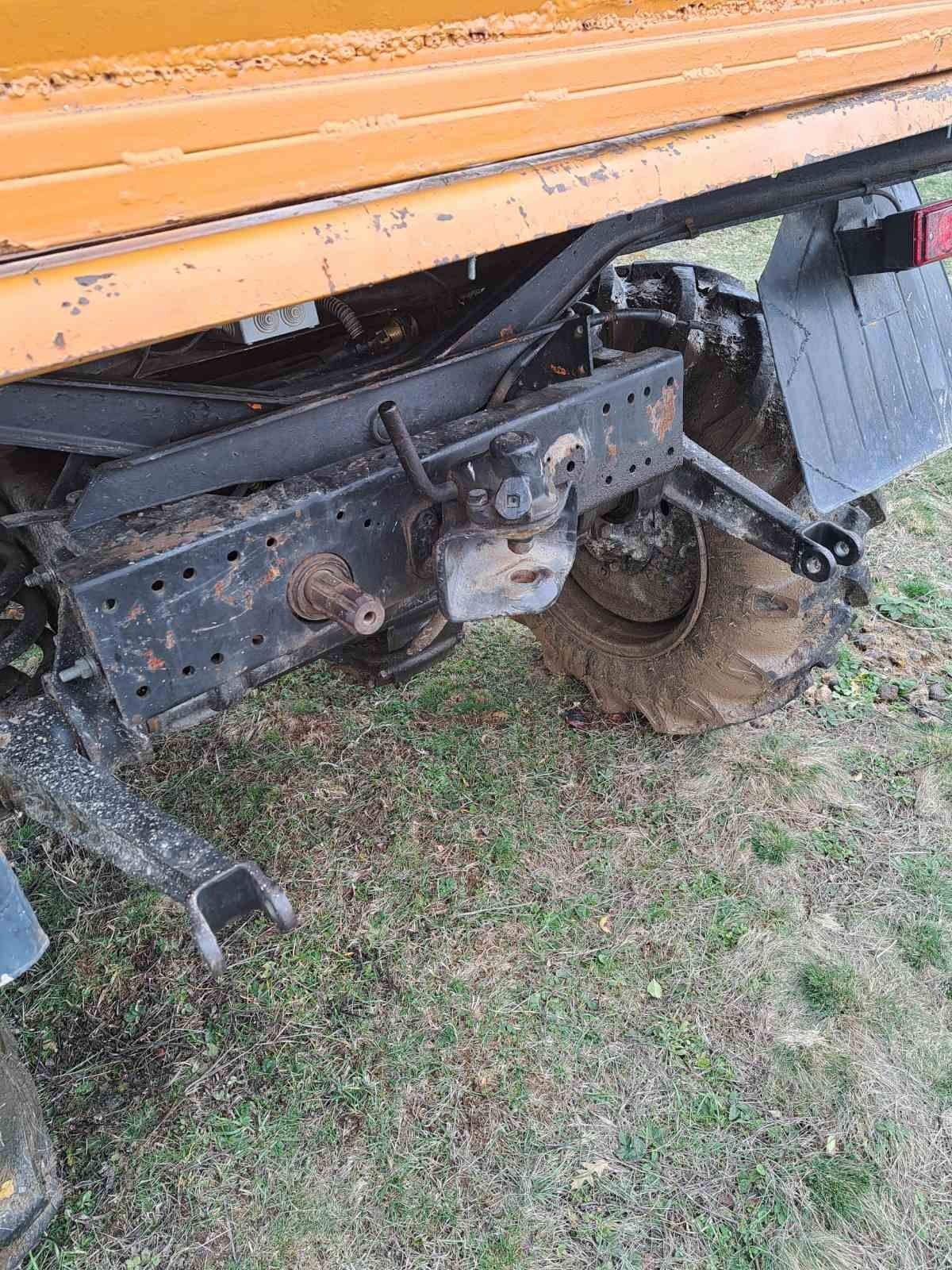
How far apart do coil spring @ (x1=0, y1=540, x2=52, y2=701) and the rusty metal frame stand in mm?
1096

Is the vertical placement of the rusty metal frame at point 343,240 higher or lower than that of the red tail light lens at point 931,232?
higher

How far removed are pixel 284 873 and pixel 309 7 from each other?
81.0 inches

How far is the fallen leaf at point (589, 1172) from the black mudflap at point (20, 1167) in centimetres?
99

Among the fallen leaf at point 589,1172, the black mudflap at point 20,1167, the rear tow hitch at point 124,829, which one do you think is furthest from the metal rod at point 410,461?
the fallen leaf at point 589,1172

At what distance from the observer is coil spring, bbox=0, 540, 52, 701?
75.4 inches

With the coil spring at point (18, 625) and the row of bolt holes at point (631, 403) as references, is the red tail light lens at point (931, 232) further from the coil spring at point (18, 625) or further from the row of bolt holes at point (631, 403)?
the coil spring at point (18, 625)

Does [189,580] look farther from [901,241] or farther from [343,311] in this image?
[901,241]

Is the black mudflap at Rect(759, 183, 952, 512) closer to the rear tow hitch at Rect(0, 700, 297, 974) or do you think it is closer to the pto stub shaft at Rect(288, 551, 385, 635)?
the pto stub shaft at Rect(288, 551, 385, 635)

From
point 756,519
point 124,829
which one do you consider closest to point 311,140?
point 124,829

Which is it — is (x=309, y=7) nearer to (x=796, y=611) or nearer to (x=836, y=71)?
(x=836, y=71)

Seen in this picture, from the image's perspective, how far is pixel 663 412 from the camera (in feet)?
6.04

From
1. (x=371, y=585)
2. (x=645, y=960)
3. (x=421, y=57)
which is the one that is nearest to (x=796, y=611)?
(x=645, y=960)

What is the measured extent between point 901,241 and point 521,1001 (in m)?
1.84

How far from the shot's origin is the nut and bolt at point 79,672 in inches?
56.4
